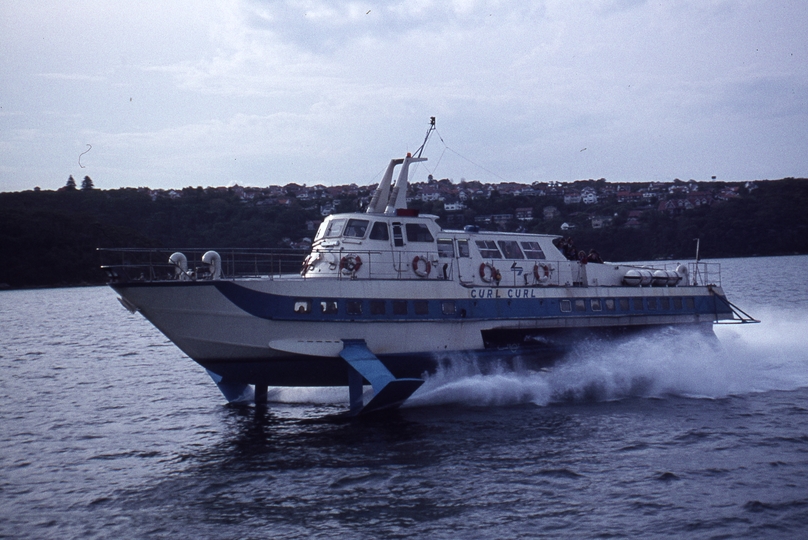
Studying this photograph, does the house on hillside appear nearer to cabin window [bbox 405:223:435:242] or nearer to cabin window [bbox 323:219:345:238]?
cabin window [bbox 405:223:435:242]

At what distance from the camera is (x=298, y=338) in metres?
16.3

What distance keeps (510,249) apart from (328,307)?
20.6ft

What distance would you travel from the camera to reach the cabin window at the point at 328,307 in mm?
16578

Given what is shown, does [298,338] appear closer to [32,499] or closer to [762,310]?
[32,499]

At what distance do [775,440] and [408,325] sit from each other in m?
8.56

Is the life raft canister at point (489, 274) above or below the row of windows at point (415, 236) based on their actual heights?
below

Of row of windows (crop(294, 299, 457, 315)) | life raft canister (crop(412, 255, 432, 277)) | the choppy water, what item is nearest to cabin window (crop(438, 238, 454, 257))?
life raft canister (crop(412, 255, 432, 277))

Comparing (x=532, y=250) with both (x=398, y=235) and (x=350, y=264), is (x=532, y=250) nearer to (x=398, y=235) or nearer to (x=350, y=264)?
(x=398, y=235)

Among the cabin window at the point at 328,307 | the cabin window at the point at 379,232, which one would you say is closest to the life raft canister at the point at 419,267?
the cabin window at the point at 379,232

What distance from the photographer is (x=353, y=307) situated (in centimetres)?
1684

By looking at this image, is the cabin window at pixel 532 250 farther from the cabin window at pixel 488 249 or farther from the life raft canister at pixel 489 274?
the life raft canister at pixel 489 274

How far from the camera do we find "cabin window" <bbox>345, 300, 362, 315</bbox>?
16794 millimetres

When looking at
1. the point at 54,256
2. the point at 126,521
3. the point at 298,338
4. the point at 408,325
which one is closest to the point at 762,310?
the point at 408,325

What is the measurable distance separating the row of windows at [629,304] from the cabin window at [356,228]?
6024 millimetres
